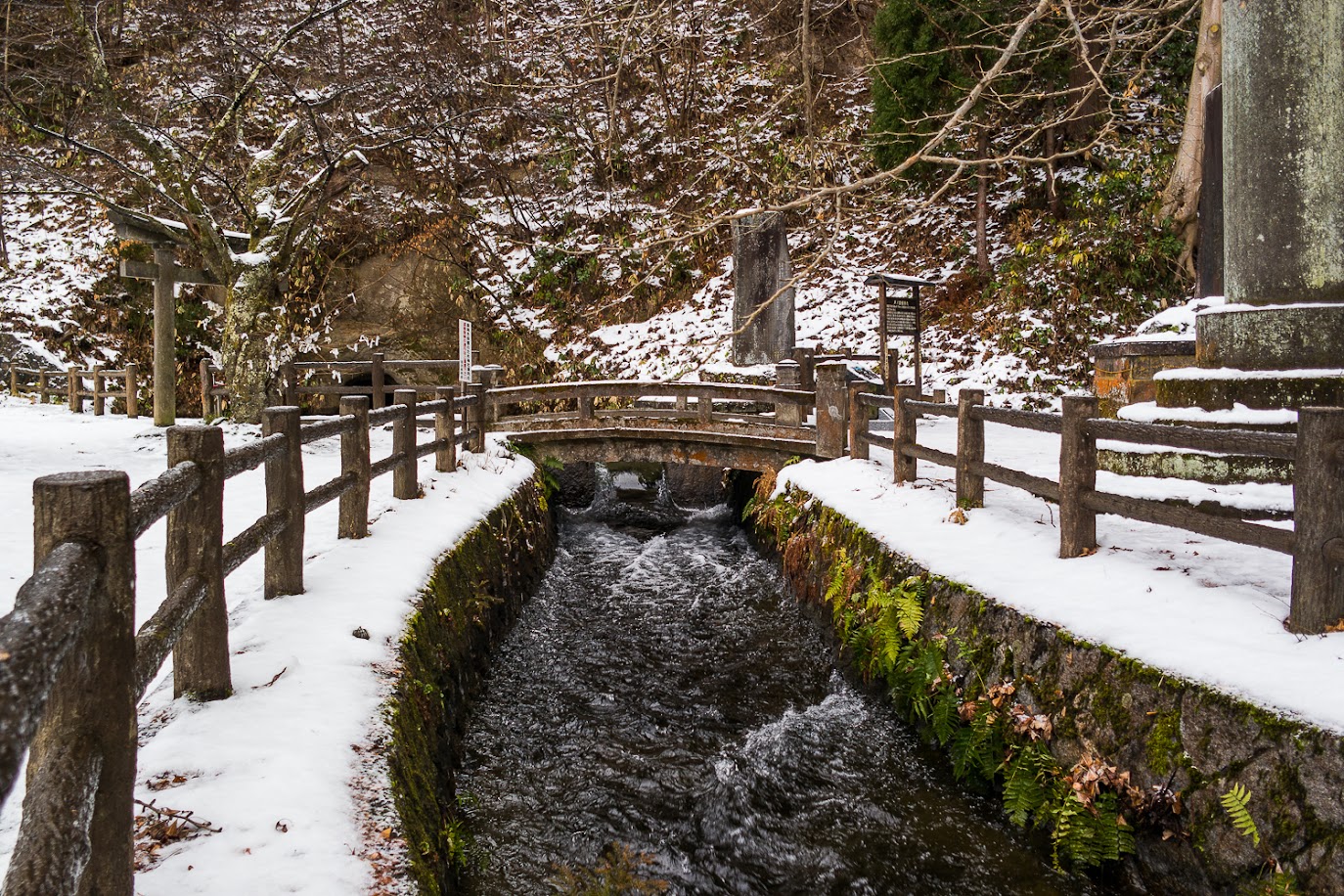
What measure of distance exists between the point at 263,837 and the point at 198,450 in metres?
1.64

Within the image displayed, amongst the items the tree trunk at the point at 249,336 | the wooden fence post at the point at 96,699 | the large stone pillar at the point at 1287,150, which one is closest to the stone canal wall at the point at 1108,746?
the large stone pillar at the point at 1287,150

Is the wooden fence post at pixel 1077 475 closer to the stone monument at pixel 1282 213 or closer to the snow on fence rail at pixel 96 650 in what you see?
the stone monument at pixel 1282 213

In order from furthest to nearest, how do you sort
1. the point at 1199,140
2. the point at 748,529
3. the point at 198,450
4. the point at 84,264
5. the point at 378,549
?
the point at 84,264 < the point at 1199,140 < the point at 748,529 < the point at 378,549 < the point at 198,450

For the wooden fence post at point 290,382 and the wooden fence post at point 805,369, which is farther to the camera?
the wooden fence post at point 290,382

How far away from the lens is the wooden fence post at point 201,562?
3453mm

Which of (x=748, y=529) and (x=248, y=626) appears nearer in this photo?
(x=248, y=626)

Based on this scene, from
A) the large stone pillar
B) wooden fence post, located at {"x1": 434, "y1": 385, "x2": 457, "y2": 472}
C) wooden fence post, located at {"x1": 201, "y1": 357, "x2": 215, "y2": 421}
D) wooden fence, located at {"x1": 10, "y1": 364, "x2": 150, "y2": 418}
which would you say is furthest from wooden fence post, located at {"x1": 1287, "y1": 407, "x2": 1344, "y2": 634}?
wooden fence, located at {"x1": 10, "y1": 364, "x2": 150, "y2": 418}

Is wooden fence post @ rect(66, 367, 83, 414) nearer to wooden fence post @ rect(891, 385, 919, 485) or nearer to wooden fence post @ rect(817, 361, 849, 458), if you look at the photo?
wooden fence post @ rect(817, 361, 849, 458)

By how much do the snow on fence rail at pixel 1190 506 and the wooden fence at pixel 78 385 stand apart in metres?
17.2

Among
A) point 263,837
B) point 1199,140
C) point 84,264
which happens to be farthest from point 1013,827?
point 84,264

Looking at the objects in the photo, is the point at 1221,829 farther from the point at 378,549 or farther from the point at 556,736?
the point at 378,549

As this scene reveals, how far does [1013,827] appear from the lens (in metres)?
4.29

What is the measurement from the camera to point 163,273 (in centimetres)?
1330

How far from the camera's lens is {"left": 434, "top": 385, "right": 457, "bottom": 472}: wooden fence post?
9.34 meters
